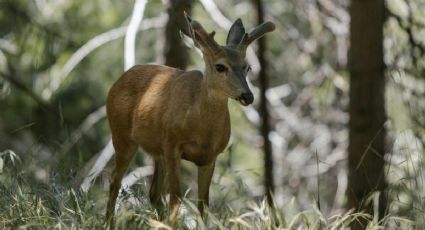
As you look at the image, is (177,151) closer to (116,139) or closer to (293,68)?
(116,139)

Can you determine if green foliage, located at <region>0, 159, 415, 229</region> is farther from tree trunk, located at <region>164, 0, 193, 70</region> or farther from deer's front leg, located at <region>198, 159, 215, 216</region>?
tree trunk, located at <region>164, 0, 193, 70</region>

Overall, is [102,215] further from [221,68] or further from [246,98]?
[221,68]

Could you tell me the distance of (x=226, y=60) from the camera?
20.5 feet

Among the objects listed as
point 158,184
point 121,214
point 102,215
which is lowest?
point 158,184

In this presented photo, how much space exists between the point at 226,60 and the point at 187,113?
1.39ft

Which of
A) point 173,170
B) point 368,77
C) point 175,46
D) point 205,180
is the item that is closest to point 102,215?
point 173,170

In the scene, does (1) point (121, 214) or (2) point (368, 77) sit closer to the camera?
(1) point (121, 214)

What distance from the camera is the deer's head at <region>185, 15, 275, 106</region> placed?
20.1 feet

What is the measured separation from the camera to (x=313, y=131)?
15805 mm

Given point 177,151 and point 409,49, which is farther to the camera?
point 409,49

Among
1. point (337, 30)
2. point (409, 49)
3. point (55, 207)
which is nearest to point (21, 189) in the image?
point (55, 207)

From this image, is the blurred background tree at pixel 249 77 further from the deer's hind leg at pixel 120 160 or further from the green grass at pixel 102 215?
the green grass at pixel 102 215

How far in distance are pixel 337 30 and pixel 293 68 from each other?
379 cm

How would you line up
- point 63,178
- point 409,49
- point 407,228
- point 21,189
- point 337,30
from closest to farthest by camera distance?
point 407,228, point 21,189, point 63,178, point 409,49, point 337,30
